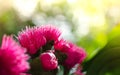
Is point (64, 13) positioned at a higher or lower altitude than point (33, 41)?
higher

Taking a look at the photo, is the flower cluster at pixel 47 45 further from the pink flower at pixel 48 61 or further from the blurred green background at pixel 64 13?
the blurred green background at pixel 64 13

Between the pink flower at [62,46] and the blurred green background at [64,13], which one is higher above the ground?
the blurred green background at [64,13]

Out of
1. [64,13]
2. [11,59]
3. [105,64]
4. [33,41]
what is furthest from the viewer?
[64,13]

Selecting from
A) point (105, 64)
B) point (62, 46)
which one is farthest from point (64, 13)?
point (62, 46)

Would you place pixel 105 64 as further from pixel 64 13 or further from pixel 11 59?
pixel 64 13

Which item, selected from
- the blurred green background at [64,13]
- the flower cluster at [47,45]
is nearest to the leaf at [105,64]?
the flower cluster at [47,45]

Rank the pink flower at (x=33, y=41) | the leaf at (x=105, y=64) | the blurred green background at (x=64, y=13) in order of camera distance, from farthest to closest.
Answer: the blurred green background at (x=64, y=13)
the leaf at (x=105, y=64)
the pink flower at (x=33, y=41)

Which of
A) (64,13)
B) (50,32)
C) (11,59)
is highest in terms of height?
(64,13)
